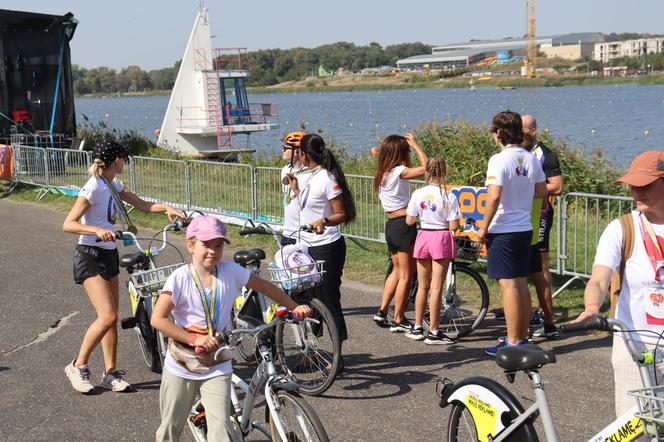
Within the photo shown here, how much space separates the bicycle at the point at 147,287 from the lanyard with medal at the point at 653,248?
135 inches

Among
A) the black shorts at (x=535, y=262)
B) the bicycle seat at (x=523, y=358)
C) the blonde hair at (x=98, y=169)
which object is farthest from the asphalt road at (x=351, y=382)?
the blonde hair at (x=98, y=169)

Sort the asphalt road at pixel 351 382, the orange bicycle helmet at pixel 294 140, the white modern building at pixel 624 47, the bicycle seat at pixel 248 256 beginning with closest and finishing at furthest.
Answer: the asphalt road at pixel 351 382
the bicycle seat at pixel 248 256
the orange bicycle helmet at pixel 294 140
the white modern building at pixel 624 47

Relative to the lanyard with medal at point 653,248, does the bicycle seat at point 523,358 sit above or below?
below

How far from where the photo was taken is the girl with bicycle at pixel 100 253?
6.25m

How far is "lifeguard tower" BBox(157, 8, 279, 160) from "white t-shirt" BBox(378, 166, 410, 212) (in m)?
27.9

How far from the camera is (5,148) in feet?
59.1

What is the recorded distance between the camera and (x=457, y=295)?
8.38 meters

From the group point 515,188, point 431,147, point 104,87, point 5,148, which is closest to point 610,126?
point 431,147

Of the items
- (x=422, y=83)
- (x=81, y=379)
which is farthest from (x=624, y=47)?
(x=81, y=379)

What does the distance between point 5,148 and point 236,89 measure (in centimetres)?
1953

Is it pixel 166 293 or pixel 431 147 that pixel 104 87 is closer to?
pixel 431 147

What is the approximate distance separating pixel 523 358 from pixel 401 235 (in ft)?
13.9

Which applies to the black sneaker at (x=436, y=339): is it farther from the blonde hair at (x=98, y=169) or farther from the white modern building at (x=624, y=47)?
the white modern building at (x=624, y=47)

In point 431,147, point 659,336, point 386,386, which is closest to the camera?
point 659,336
